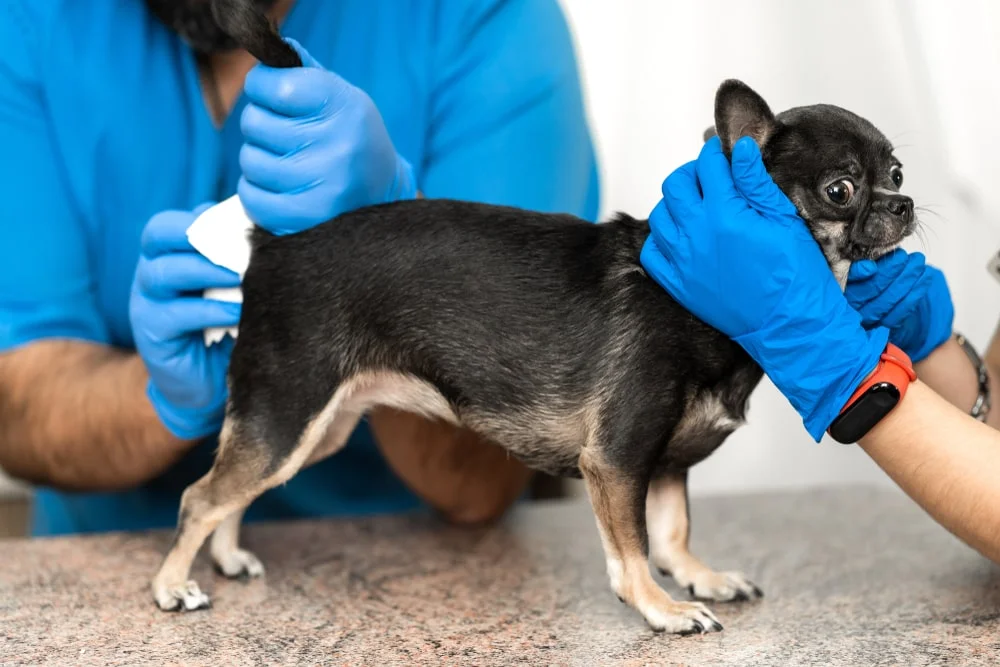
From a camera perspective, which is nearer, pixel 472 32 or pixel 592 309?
pixel 592 309

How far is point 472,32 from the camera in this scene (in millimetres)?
1952

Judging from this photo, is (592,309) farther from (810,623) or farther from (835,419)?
(810,623)

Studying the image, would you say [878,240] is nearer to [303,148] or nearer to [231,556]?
[303,148]

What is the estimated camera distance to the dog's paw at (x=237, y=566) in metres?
1.63

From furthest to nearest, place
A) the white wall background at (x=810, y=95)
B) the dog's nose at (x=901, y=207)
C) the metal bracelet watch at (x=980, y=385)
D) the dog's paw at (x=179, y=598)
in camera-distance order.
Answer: the white wall background at (x=810, y=95) < the metal bracelet watch at (x=980, y=385) < the dog's paw at (x=179, y=598) < the dog's nose at (x=901, y=207)

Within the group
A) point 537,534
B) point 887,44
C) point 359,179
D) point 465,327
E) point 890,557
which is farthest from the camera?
point 887,44

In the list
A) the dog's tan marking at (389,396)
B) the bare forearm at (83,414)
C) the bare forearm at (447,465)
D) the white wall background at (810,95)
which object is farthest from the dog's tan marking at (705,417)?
the white wall background at (810,95)

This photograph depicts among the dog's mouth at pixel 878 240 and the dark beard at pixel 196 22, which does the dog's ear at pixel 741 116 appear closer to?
the dog's mouth at pixel 878 240

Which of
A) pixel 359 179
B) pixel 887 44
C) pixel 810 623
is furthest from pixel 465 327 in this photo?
pixel 887 44

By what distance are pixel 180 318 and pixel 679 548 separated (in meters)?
0.84

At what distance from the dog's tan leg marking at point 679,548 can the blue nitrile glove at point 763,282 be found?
273mm

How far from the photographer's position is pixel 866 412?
1301 mm

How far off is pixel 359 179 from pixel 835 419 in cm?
76

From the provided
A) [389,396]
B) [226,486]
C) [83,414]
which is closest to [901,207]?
Answer: [389,396]
